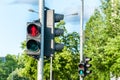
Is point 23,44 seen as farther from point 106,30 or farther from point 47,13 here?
point 47,13

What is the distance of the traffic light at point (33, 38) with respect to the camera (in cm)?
1178

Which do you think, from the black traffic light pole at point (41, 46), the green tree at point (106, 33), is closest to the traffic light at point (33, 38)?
the black traffic light pole at point (41, 46)

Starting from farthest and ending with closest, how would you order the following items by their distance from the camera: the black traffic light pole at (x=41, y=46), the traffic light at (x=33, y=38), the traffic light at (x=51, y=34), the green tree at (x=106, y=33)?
the green tree at (x=106, y=33)
the traffic light at (x=51, y=34)
the black traffic light pole at (x=41, y=46)
the traffic light at (x=33, y=38)

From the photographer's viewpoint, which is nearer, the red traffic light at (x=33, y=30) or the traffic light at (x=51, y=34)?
the red traffic light at (x=33, y=30)

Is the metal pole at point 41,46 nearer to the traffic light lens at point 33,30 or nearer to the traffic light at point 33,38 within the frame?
the traffic light at point 33,38

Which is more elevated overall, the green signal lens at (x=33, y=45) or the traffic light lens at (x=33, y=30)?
the traffic light lens at (x=33, y=30)

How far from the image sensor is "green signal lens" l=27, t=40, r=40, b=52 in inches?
465

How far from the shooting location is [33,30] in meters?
11.9

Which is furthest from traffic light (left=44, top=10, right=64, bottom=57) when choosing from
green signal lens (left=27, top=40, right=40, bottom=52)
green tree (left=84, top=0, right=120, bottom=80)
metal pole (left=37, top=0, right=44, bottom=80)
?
green tree (left=84, top=0, right=120, bottom=80)

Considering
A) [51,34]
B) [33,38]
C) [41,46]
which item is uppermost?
[51,34]

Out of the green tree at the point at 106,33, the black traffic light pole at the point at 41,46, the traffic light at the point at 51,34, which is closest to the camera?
the black traffic light pole at the point at 41,46

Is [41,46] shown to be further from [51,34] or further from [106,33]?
[106,33]

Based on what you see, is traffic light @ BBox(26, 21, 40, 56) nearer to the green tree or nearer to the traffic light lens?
the traffic light lens

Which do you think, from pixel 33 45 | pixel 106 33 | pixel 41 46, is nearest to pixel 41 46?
pixel 41 46
